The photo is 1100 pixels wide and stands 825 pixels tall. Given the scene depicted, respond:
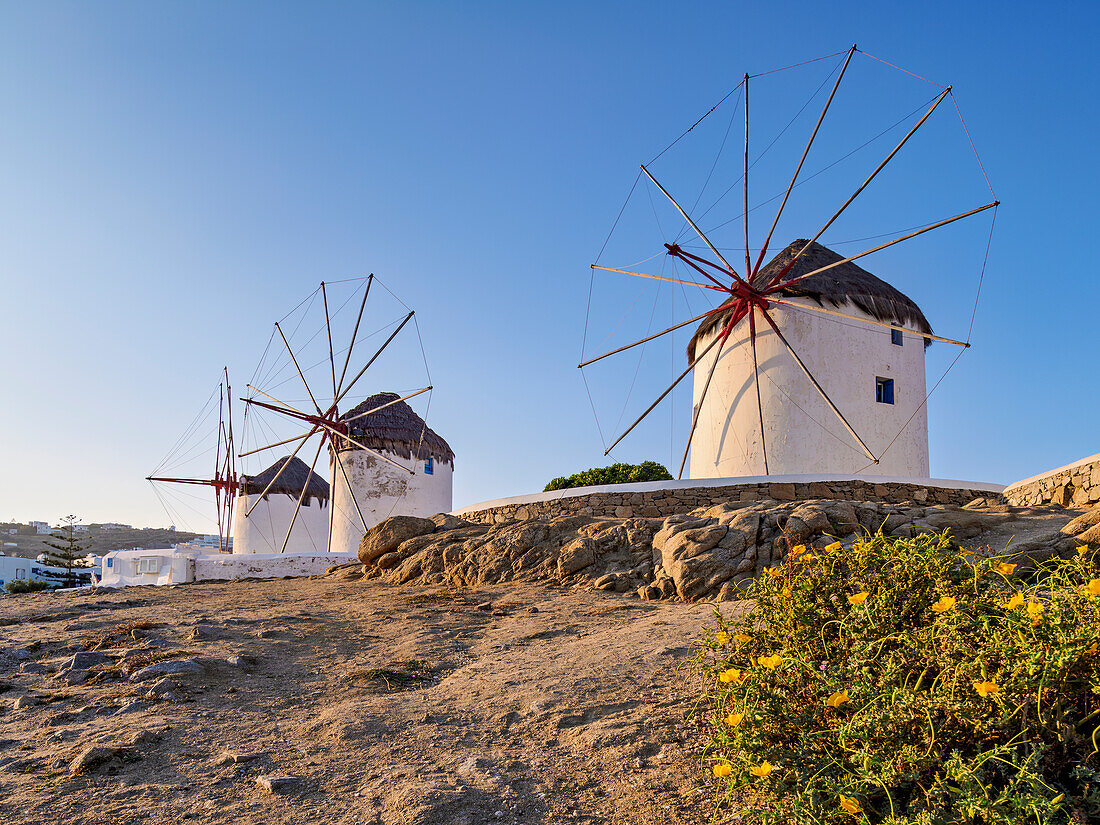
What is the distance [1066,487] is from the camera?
9.47 m

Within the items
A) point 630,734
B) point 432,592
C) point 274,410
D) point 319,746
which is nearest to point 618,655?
point 630,734

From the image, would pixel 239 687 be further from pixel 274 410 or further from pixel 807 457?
pixel 274 410

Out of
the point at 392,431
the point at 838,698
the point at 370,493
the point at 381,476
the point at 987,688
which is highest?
the point at 392,431

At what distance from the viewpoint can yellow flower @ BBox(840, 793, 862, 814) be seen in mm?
2607

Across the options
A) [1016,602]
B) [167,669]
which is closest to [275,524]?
[167,669]

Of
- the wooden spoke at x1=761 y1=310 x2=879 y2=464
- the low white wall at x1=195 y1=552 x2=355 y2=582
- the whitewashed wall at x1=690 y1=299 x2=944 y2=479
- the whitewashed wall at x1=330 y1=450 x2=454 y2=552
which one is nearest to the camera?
the wooden spoke at x1=761 y1=310 x2=879 y2=464

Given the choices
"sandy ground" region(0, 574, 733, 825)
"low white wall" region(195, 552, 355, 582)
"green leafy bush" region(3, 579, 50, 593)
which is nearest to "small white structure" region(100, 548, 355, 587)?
"low white wall" region(195, 552, 355, 582)

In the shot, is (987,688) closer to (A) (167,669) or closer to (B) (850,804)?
(B) (850,804)

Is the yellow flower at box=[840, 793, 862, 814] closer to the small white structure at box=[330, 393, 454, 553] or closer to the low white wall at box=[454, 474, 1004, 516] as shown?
the low white wall at box=[454, 474, 1004, 516]

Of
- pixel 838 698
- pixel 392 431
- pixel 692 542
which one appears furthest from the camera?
Answer: pixel 392 431

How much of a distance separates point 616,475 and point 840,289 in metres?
7.50

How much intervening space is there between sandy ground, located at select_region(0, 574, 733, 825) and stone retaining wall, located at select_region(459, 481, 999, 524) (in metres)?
4.47

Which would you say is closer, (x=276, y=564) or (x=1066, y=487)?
(x=1066, y=487)

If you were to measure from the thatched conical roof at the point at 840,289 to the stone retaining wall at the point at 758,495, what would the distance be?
5463 millimetres
